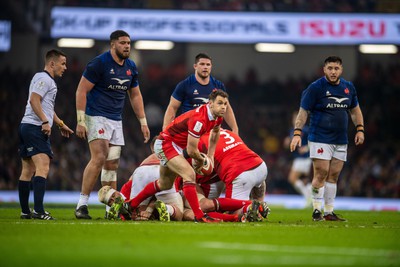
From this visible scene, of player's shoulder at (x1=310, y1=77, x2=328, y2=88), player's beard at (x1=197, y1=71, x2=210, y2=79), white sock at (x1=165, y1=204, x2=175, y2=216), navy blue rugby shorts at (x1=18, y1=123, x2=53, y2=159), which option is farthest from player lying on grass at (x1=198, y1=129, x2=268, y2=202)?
navy blue rugby shorts at (x1=18, y1=123, x2=53, y2=159)

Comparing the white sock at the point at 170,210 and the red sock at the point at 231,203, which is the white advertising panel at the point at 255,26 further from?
the white sock at the point at 170,210

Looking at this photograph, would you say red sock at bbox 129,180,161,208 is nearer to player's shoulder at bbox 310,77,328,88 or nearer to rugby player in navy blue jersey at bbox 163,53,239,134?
rugby player in navy blue jersey at bbox 163,53,239,134

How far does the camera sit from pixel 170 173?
1080cm

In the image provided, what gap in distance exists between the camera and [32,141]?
10539 mm

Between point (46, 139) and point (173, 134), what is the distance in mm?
1715

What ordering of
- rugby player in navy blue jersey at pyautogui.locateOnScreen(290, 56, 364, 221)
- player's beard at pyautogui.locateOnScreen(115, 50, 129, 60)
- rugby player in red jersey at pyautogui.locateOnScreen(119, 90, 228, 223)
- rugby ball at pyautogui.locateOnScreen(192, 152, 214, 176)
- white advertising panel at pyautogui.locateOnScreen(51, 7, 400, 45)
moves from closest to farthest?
rugby player in red jersey at pyautogui.locateOnScreen(119, 90, 228, 223)
rugby ball at pyautogui.locateOnScreen(192, 152, 214, 176)
player's beard at pyautogui.locateOnScreen(115, 50, 129, 60)
rugby player in navy blue jersey at pyautogui.locateOnScreen(290, 56, 364, 221)
white advertising panel at pyautogui.locateOnScreen(51, 7, 400, 45)

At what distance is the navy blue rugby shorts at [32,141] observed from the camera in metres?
10.5

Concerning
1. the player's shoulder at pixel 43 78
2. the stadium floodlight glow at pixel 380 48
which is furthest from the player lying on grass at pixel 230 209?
the stadium floodlight glow at pixel 380 48

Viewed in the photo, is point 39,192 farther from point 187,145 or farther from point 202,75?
point 202,75

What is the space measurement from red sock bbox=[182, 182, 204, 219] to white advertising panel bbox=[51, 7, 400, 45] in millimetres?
14258

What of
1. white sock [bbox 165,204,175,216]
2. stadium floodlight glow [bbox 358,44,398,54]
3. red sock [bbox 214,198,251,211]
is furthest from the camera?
stadium floodlight glow [bbox 358,44,398,54]

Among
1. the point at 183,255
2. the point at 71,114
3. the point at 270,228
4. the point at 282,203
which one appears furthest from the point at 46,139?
the point at 71,114

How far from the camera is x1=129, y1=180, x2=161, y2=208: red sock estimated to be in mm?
10879

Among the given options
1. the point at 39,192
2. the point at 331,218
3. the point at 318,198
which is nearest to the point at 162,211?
the point at 39,192
